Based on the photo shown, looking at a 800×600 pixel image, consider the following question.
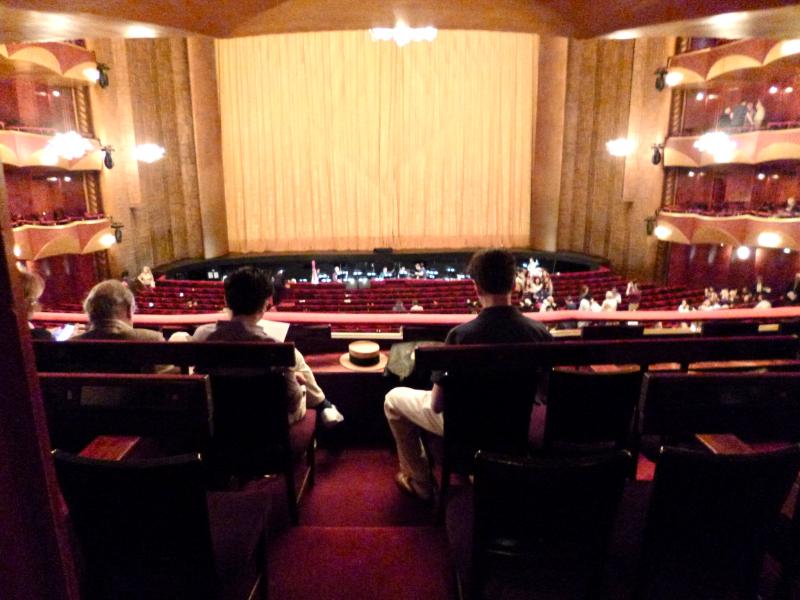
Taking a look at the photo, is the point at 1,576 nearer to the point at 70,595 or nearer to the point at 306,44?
the point at 70,595

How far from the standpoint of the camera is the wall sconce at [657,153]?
1450cm

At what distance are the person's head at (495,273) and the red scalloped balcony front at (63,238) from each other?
38.6 feet

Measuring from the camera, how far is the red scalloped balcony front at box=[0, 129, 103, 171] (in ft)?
38.8

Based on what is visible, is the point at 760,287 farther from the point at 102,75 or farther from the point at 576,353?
the point at 102,75

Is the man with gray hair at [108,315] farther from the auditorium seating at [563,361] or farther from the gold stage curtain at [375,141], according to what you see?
the gold stage curtain at [375,141]

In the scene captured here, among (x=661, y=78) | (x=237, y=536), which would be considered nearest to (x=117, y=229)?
(x=661, y=78)

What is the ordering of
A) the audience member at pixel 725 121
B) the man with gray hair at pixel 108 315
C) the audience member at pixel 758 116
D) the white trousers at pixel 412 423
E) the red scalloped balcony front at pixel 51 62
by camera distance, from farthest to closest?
the audience member at pixel 725 121, the audience member at pixel 758 116, the red scalloped balcony front at pixel 51 62, the man with gray hair at pixel 108 315, the white trousers at pixel 412 423

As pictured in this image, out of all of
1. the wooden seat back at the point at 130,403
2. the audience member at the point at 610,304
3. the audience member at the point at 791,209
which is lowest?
the audience member at the point at 610,304

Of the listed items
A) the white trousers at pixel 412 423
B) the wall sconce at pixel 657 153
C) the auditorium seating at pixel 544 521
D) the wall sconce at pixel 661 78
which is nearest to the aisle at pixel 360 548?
the white trousers at pixel 412 423

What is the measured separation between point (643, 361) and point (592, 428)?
Answer: 31 cm

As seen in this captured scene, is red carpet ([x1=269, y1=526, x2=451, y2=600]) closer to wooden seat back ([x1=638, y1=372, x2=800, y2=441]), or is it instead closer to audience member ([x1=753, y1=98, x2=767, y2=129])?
wooden seat back ([x1=638, y1=372, x2=800, y2=441])

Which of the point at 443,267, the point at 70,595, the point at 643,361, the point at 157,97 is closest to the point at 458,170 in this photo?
the point at 443,267

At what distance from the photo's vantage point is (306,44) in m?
17.0

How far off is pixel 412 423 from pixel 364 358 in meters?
0.62
